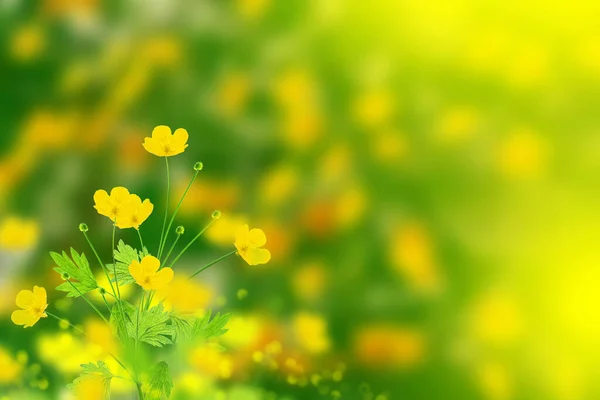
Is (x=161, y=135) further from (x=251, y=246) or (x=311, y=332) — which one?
(x=311, y=332)

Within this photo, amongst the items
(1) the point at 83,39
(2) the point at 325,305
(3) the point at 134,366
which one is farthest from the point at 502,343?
(1) the point at 83,39

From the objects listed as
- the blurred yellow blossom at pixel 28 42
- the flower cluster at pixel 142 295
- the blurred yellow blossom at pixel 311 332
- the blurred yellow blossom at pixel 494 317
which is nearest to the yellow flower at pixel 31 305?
the flower cluster at pixel 142 295

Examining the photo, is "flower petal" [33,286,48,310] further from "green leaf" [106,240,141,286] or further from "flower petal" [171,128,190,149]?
"flower petal" [171,128,190,149]

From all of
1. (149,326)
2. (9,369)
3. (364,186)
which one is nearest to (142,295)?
(149,326)

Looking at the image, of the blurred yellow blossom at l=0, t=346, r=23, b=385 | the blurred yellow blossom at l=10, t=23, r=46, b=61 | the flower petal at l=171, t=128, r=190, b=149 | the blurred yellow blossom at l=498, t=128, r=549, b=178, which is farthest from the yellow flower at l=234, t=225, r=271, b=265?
the blurred yellow blossom at l=10, t=23, r=46, b=61

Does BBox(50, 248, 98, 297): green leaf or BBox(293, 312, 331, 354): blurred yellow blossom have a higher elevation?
BBox(293, 312, 331, 354): blurred yellow blossom

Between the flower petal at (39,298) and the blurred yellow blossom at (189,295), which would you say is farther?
the blurred yellow blossom at (189,295)

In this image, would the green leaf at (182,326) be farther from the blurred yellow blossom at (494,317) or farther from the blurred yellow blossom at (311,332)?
the blurred yellow blossom at (494,317)
